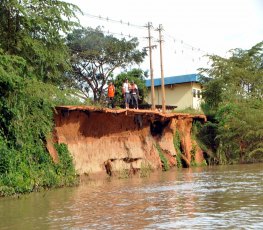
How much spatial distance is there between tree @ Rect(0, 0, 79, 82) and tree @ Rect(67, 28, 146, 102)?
2105cm

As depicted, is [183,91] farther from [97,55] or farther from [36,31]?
[36,31]

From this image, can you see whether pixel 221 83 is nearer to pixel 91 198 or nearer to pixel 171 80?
pixel 171 80

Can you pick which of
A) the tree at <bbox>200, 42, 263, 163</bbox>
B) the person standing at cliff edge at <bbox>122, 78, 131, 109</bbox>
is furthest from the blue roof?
the person standing at cliff edge at <bbox>122, 78, 131, 109</bbox>

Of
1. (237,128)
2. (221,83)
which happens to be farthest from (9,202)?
(221,83)

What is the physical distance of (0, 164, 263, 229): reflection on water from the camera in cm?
945

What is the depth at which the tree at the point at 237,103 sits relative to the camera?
105 ft

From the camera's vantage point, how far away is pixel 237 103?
3444 centimetres

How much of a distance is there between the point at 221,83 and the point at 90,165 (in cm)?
1753

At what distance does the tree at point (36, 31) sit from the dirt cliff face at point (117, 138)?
2265 millimetres

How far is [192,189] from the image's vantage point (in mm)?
15867

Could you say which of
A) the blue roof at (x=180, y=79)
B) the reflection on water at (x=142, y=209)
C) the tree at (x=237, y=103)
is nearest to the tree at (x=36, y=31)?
the reflection on water at (x=142, y=209)

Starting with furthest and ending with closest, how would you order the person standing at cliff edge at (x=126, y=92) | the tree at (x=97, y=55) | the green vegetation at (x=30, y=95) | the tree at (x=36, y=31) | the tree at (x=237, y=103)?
1. the tree at (x=97, y=55)
2. the tree at (x=237, y=103)
3. the person standing at cliff edge at (x=126, y=92)
4. the tree at (x=36, y=31)
5. the green vegetation at (x=30, y=95)

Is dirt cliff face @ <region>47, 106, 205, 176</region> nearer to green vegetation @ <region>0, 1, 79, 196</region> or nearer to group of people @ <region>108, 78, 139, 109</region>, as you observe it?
group of people @ <region>108, 78, 139, 109</region>

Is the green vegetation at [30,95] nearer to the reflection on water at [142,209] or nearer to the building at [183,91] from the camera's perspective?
the reflection on water at [142,209]
